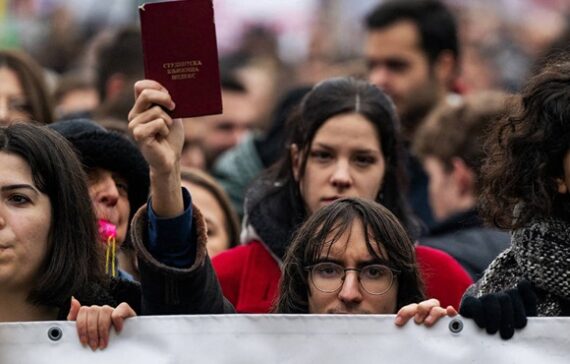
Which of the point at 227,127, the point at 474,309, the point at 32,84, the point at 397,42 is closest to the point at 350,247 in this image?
the point at 474,309

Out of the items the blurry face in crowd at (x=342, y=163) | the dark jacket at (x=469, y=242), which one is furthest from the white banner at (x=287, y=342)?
the dark jacket at (x=469, y=242)

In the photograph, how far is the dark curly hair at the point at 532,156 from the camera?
552 cm

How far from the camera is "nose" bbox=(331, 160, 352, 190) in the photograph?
6.90 meters

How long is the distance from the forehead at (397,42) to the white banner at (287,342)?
5.02 metres

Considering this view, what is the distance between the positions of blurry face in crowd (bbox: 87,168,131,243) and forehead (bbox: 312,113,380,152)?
2.95ft

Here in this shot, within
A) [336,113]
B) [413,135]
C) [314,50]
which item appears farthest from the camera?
[314,50]

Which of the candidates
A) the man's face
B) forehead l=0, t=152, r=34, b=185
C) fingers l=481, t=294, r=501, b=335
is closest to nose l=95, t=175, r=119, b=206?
forehead l=0, t=152, r=34, b=185

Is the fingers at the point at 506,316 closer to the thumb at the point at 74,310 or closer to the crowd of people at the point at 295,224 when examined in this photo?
the crowd of people at the point at 295,224

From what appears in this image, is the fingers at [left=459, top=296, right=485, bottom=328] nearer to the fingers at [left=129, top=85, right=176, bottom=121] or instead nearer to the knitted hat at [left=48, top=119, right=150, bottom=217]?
the fingers at [left=129, top=85, right=176, bottom=121]

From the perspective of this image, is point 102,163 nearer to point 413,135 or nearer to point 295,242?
point 295,242

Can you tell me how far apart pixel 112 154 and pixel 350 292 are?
1248mm

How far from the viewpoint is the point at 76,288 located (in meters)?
5.62

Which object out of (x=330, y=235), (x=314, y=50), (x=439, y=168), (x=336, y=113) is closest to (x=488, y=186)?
(x=330, y=235)

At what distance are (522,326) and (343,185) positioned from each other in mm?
1857
